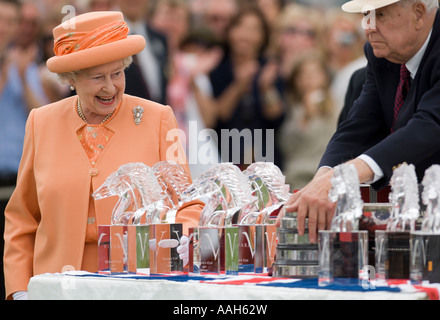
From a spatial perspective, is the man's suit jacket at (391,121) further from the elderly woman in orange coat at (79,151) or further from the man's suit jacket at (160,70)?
the man's suit jacket at (160,70)

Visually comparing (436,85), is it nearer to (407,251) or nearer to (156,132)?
(407,251)

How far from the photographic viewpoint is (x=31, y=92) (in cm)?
536

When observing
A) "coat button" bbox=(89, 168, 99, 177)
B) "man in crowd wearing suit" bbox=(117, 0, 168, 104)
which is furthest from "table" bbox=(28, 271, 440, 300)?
"man in crowd wearing suit" bbox=(117, 0, 168, 104)

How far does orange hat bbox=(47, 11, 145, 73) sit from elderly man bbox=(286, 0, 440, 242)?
873mm

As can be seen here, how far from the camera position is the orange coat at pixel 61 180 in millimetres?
3227

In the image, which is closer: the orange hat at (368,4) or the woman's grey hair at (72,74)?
the orange hat at (368,4)

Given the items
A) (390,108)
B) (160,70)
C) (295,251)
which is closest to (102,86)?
(390,108)

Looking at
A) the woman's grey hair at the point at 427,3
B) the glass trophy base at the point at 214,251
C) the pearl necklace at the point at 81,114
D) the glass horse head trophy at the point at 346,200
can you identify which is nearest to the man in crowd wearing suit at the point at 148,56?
the pearl necklace at the point at 81,114

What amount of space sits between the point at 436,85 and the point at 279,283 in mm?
926

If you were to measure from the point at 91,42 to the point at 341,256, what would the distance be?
1496 millimetres

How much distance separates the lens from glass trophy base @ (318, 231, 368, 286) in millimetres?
2215

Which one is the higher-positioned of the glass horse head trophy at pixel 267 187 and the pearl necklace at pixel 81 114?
the pearl necklace at pixel 81 114
